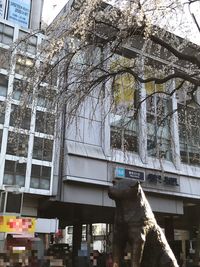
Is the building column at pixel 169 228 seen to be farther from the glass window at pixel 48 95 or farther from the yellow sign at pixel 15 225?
the glass window at pixel 48 95

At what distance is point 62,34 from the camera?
957 centimetres

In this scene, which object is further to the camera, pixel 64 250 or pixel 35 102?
pixel 64 250

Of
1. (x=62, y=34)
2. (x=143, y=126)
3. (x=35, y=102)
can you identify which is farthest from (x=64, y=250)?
(x=62, y=34)

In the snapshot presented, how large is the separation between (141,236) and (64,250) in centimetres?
1881

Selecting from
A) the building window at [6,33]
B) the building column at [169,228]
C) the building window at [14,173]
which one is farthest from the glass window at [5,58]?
the building column at [169,228]

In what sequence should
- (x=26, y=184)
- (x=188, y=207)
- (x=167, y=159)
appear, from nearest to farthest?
(x=26, y=184)
(x=167, y=159)
(x=188, y=207)

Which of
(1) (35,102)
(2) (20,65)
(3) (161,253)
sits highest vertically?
(2) (20,65)

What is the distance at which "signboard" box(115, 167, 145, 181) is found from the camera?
907 inches

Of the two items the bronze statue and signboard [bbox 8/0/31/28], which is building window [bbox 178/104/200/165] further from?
signboard [bbox 8/0/31/28]

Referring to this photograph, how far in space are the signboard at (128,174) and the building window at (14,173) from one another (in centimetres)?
496

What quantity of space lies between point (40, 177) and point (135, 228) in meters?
17.4

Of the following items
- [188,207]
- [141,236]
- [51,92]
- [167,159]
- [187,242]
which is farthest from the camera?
[187,242]

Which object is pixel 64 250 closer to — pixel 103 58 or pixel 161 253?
pixel 103 58

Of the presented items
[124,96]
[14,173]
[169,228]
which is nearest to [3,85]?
[14,173]
